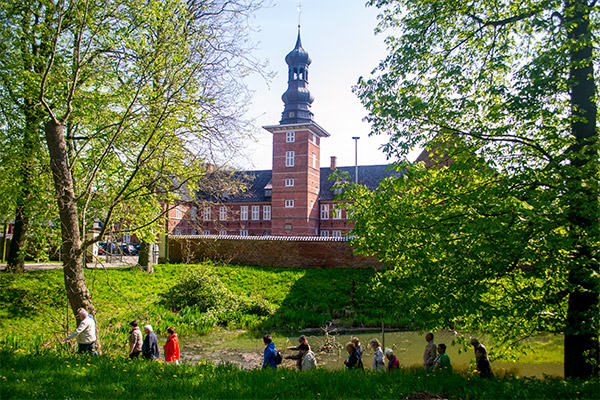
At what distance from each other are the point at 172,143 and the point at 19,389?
17.0ft

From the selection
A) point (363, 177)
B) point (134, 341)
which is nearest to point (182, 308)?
point (134, 341)

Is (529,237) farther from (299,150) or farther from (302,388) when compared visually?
(299,150)

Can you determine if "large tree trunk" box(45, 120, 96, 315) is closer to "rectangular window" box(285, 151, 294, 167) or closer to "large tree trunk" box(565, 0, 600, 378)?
"large tree trunk" box(565, 0, 600, 378)

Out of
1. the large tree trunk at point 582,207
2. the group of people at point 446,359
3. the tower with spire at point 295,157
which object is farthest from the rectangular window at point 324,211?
the large tree trunk at point 582,207

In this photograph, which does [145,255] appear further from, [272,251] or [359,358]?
[359,358]

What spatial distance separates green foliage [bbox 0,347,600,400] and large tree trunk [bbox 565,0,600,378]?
0.85m

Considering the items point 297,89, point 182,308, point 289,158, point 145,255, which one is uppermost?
point 297,89

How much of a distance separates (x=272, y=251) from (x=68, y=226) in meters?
17.1

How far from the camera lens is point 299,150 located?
44094 millimetres

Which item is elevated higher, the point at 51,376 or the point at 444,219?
the point at 444,219

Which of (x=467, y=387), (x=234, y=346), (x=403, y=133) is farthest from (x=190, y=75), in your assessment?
(x=234, y=346)

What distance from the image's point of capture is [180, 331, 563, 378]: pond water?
12438 millimetres

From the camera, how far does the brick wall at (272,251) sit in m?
24.8

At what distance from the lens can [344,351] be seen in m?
14.3
